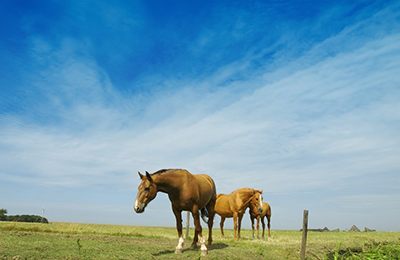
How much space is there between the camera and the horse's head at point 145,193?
31.6 feet

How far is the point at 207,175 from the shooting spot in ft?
41.2

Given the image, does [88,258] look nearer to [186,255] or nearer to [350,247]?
[186,255]

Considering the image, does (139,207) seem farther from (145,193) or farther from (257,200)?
(257,200)

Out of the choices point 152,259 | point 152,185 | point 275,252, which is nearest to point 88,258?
point 152,259

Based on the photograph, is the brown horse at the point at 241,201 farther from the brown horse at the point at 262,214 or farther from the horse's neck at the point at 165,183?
the horse's neck at the point at 165,183

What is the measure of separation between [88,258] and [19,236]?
5355 mm

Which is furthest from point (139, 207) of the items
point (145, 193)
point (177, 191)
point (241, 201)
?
point (241, 201)

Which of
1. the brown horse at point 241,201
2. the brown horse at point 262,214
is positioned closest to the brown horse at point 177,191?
the brown horse at point 241,201

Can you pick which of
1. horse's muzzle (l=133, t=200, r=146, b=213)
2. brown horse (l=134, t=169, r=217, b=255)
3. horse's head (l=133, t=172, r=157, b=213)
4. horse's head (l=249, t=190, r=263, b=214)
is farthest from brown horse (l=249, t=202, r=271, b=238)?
horse's muzzle (l=133, t=200, r=146, b=213)

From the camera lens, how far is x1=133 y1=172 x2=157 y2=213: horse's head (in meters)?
9.62

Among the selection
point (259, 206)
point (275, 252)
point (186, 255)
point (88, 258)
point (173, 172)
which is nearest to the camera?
A: point (88, 258)

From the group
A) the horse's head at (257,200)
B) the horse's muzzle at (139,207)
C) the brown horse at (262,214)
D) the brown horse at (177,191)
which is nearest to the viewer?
the horse's muzzle at (139,207)

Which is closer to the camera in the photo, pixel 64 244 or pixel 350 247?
pixel 64 244

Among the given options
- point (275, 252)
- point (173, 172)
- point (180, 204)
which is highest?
point (173, 172)
